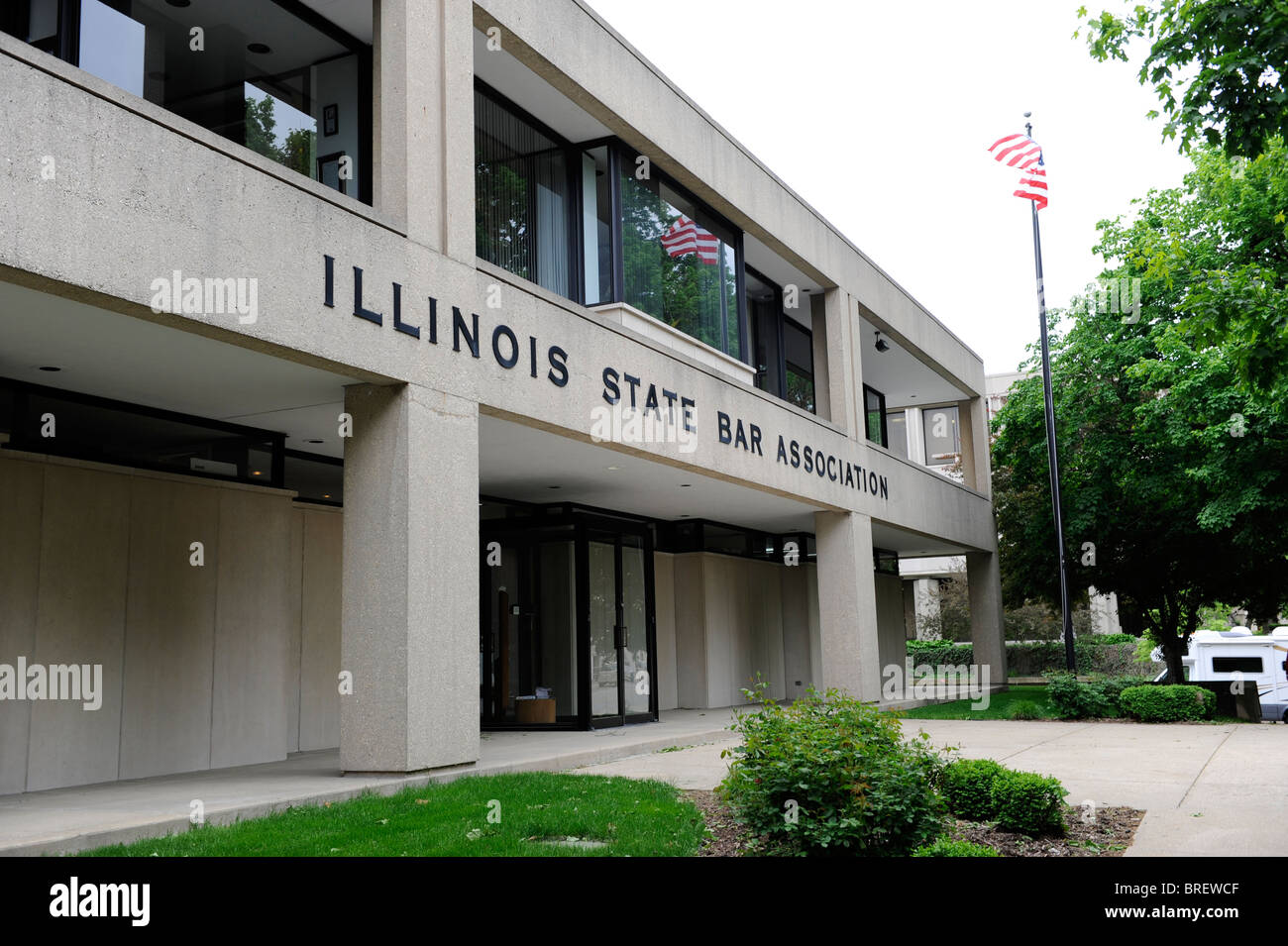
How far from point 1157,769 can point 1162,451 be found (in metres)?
14.7

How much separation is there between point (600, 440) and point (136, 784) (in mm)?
6166

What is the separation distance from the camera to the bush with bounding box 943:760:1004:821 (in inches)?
330

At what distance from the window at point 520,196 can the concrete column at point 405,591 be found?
134 inches

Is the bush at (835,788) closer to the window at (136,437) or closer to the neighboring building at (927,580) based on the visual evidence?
the window at (136,437)

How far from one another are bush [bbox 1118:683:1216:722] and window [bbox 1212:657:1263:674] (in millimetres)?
5546

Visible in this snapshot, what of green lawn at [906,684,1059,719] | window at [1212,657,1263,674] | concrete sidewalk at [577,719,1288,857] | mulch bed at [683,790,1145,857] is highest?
window at [1212,657,1263,674]

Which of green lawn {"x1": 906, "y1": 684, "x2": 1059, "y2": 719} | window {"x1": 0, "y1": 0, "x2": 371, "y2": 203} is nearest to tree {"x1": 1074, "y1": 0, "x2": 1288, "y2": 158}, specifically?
window {"x1": 0, "y1": 0, "x2": 371, "y2": 203}

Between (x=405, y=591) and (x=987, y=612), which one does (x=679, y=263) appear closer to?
(x=405, y=591)

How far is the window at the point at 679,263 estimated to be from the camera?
16.0 meters

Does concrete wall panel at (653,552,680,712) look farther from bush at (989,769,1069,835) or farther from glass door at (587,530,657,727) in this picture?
bush at (989,769,1069,835)

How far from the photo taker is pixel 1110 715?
1966cm

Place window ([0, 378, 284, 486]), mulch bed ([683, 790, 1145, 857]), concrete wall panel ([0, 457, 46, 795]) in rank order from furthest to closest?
window ([0, 378, 284, 486]), concrete wall panel ([0, 457, 46, 795]), mulch bed ([683, 790, 1145, 857])

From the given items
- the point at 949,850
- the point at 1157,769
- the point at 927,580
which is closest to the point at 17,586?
the point at 949,850
